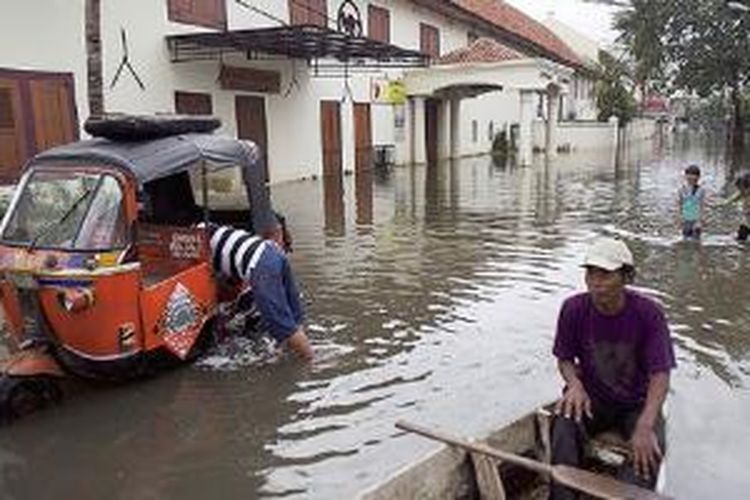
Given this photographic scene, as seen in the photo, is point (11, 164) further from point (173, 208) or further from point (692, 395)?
point (692, 395)

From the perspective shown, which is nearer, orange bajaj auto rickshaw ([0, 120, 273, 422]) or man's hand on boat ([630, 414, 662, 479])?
man's hand on boat ([630, 414, 662, 479])

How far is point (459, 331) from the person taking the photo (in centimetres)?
916

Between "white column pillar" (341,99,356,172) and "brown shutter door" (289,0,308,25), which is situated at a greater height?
"brown shutter door" (289,0,308,25)

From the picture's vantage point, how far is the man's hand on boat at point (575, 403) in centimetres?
493

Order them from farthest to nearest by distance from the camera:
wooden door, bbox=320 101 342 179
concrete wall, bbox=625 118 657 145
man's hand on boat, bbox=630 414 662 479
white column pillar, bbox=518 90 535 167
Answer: concrete wall, bbox=625 118 657 145 → white column pillar, bbox=518 90 535 167 → wooden door, bbox=320 101 342 179 → man's hand on boat, bbox=630 414 662 479

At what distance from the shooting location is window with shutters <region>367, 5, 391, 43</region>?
29.0 metres

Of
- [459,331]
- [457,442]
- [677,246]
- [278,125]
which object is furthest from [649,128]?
[457,442]

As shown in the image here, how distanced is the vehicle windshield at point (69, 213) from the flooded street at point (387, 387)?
4.30 feet

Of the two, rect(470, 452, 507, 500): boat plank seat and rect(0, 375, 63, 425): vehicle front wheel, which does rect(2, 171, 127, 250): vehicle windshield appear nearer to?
rect(0, 375, 63, 425): vehicle front wheel

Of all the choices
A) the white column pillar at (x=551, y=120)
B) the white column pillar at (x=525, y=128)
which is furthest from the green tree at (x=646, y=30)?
the white column pillar at (x=525, y=128)

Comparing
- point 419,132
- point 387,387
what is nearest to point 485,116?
point 419,132

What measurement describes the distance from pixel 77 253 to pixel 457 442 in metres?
3.68

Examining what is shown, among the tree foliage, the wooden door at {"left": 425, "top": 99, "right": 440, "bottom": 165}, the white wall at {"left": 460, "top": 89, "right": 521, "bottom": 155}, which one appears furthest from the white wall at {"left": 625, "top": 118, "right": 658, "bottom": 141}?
the wooden door at {"left": 425, "top": 99, "right": 440, "bottom": 165}

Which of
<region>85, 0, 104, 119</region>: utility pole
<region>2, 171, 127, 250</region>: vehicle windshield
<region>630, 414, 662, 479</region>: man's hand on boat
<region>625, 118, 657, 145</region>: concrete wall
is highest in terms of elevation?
<region>85, 0, 104, 119</region>: utility pole
